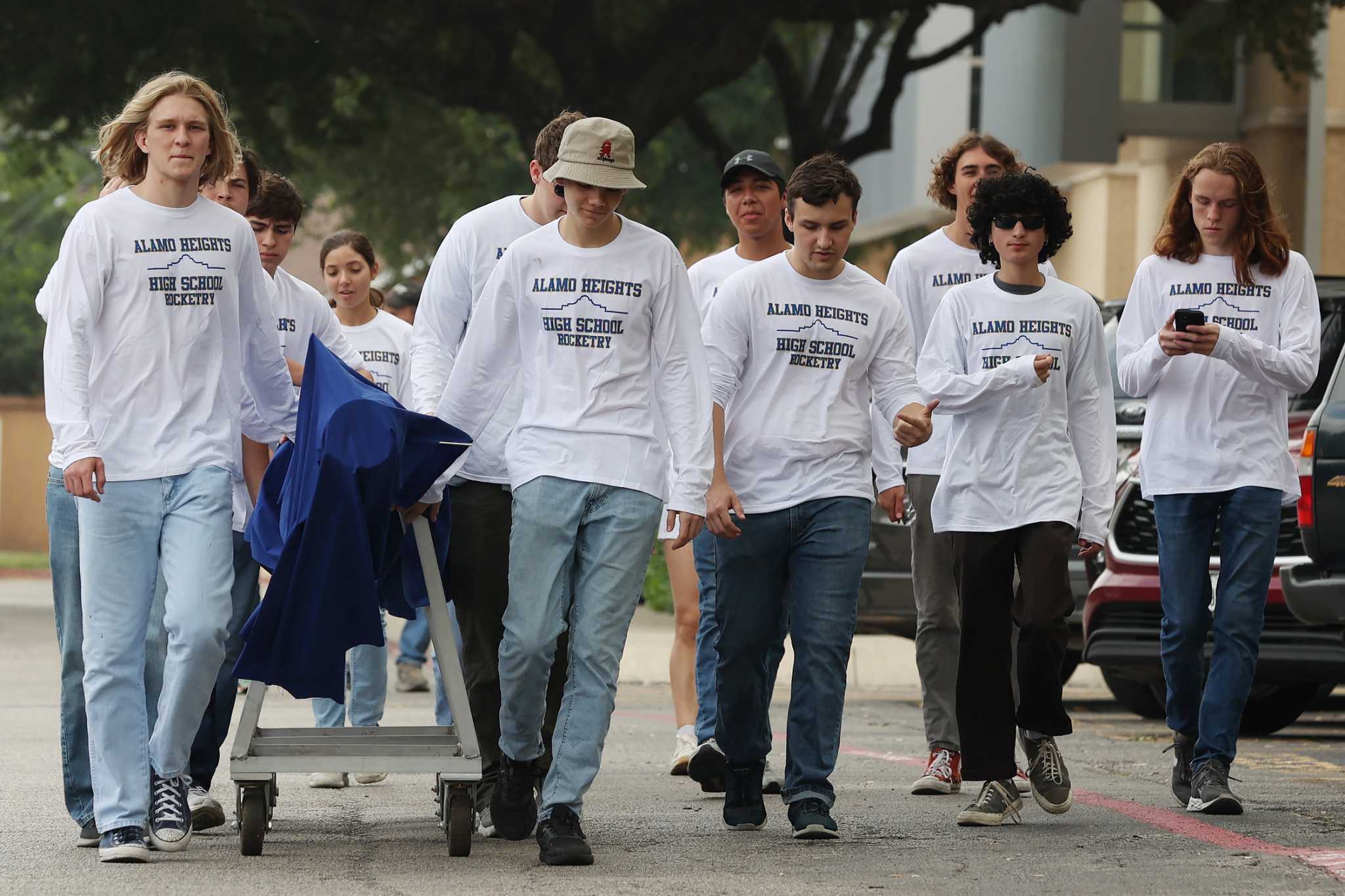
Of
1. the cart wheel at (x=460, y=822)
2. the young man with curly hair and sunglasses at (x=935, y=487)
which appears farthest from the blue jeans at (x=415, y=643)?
the cart wheel at (x=460, y=822)

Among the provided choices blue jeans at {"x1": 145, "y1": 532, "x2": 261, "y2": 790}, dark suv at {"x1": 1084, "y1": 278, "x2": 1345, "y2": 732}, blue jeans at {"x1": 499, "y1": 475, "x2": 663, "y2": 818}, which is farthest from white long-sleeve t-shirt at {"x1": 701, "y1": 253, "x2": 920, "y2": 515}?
dark suv at {"x1": 1084, "y1": 278, "x2": 1345, "y2": 732}

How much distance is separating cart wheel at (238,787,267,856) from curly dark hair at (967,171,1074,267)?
291 cm

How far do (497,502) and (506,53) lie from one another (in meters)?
15.2

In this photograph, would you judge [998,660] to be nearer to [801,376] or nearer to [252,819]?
[801,376]

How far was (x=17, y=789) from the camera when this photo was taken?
7.87 meters

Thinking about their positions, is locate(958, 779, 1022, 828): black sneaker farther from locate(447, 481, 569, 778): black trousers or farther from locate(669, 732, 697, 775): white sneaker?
locate(669, 732, 697, 775): white sneaker

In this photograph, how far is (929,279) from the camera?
8.05 meters

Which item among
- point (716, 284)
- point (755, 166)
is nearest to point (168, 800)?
point (716, 284)

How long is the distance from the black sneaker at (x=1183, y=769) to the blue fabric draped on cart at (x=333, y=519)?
2812 mm

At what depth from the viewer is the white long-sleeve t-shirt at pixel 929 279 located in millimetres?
7984

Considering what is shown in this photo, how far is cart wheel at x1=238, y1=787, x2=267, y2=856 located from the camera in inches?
247

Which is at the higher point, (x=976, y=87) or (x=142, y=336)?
(x=976, y=87)

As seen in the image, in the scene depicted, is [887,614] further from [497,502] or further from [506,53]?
[506,53]

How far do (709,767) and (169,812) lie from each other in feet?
6.93
